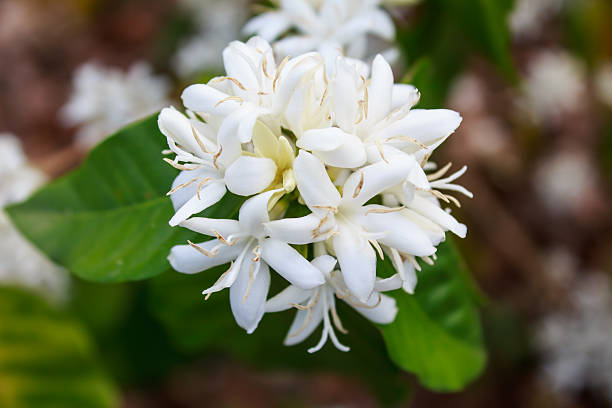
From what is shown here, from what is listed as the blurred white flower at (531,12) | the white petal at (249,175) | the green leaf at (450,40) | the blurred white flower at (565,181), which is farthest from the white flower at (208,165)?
the blurred white flower at (565,181)

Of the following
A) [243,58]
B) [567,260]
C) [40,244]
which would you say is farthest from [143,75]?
[567,260]

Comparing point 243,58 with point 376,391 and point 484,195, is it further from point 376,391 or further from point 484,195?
point 484,195

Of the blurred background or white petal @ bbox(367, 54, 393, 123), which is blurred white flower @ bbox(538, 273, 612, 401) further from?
white petal @ bbox(367, 54, 393, 123)

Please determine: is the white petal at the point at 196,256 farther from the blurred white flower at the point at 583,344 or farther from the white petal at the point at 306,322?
the blurred white flower at the point at 583,344

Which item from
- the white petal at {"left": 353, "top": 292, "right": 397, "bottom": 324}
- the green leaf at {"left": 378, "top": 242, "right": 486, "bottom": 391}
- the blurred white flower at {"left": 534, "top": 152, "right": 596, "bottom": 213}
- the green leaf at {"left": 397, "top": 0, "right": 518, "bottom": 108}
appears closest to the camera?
the white petal at {"left": 353, "top": 292, "right": 397, "bottom": 324}

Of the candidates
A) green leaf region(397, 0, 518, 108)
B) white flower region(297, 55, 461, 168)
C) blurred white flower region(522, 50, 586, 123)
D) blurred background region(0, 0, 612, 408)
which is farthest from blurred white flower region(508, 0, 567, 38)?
white flower region(297, 55, 461, 168)

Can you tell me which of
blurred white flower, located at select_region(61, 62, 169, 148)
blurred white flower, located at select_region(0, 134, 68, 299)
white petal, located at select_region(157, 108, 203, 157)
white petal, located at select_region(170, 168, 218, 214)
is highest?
white petal, located at select_region(157, 108, 203, 157)

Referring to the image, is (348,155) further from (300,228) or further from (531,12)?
(531,12)
